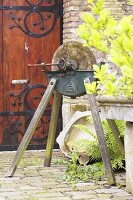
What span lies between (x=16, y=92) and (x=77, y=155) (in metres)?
1.90

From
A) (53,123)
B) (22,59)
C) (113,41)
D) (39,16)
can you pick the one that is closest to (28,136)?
(53,123)

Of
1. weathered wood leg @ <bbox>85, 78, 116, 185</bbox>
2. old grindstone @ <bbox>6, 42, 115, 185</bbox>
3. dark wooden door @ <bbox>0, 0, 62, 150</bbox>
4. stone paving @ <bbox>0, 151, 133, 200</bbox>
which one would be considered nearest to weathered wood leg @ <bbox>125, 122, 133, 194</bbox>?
stone paving @ <bbox>0, 151, 133, 200</bbox>

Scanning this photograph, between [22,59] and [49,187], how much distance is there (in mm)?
3083

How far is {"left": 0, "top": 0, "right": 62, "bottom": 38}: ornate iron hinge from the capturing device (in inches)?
313

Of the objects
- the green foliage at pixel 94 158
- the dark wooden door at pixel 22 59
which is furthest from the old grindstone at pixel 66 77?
the dark wooden door at pixel 22 59

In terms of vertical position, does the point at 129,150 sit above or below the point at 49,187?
above

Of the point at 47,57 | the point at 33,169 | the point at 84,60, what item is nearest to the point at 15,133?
the point at 47,57

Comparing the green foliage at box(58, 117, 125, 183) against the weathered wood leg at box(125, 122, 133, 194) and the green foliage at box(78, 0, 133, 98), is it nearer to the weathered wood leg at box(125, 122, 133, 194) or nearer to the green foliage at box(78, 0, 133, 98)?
the weathered wood leg at box(125, 122, 133, 194)

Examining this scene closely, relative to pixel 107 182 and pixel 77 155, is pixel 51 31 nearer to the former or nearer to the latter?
pixel 77 155

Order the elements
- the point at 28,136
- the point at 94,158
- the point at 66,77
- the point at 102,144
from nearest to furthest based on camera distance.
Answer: the point at 102,144, the point at 28,136, the point at 66,77, the point at 94,158

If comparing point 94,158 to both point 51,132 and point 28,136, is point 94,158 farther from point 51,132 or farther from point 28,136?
point 28,136

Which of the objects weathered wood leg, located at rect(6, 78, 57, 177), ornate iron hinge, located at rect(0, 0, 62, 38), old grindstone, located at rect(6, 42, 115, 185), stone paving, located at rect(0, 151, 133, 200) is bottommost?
stone paving, located at rect(0, 151, 133, 200)

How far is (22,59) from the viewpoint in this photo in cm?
800

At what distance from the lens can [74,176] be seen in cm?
577
